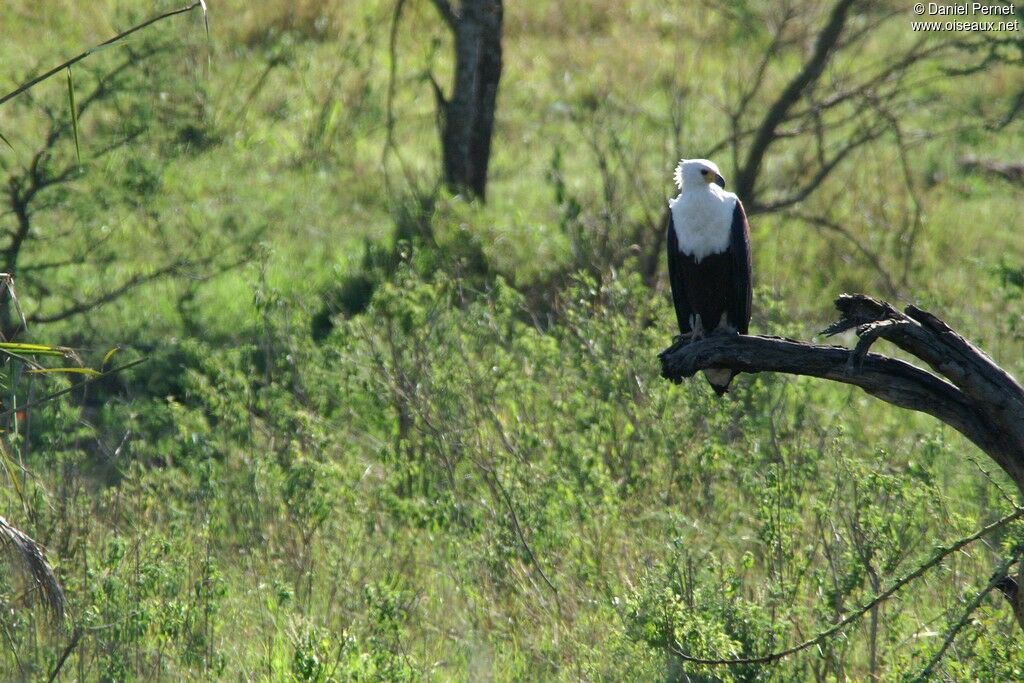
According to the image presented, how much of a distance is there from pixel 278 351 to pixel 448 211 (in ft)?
7.98

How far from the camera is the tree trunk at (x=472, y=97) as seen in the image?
9875mm

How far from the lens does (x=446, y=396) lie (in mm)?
6352

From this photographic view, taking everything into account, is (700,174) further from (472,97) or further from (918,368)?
(472,97)

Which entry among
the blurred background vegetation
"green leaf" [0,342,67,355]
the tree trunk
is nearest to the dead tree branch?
the blurred background vegetation

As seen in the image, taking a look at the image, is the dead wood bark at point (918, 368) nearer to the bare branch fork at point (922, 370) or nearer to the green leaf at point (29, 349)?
the bare branch fork at point (922, 370)

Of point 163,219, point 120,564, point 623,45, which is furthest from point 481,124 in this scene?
point 120,564

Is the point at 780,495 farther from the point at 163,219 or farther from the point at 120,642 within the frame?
the point at 163,219

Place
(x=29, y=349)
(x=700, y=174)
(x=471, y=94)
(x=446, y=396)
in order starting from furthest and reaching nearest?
(x=471, y=94), (x=446, y=396), (x=700, y=174), (x=29, y=349)

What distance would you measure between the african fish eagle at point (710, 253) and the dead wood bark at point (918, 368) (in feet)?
4.84

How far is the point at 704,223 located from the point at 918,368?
1.79 metres

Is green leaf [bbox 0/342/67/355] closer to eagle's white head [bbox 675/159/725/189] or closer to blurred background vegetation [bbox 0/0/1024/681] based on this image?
blurred background vegetation [bbox 0/0/1024/681]

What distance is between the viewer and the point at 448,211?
955cm

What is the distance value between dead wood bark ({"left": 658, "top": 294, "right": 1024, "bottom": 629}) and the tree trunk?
6261 millimetres

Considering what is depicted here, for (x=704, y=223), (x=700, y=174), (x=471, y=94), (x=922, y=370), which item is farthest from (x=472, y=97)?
(x=922, y=370)
